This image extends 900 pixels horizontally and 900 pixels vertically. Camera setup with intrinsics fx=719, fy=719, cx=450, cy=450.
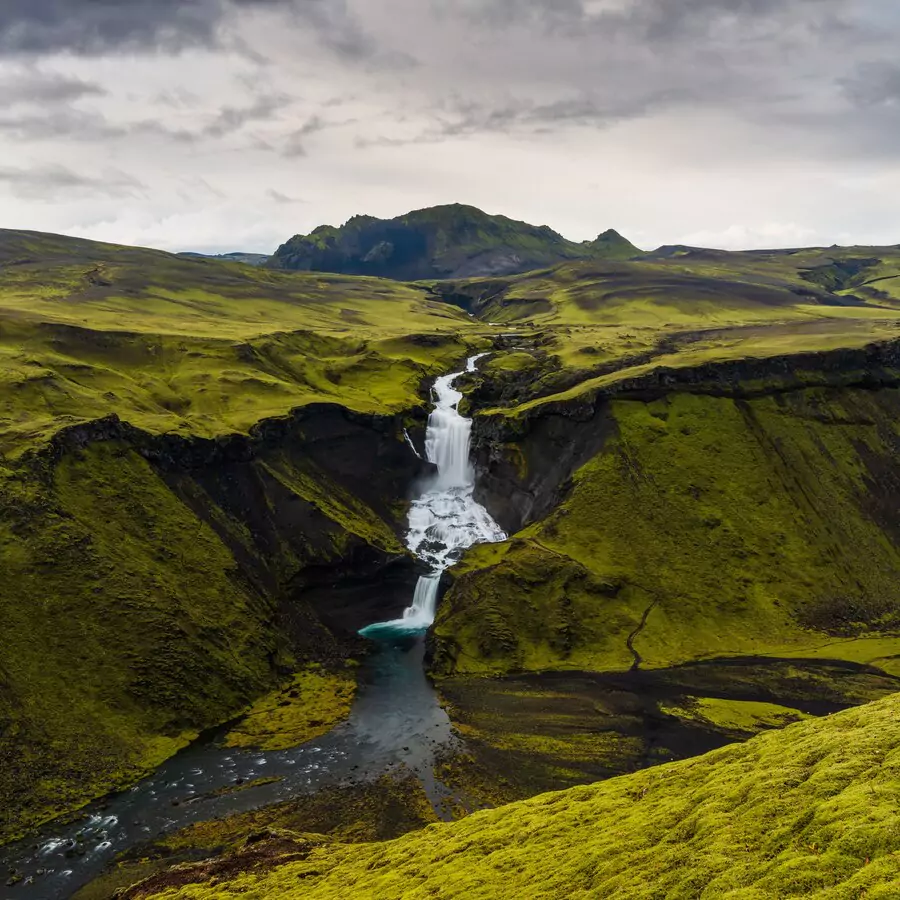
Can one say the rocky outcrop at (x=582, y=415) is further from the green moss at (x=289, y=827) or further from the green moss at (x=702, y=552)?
the green moss at (x=289, y=827)

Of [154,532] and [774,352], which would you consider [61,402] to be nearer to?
[154,532]

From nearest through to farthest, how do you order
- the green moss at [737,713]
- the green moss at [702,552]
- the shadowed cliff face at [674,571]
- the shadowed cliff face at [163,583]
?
1. the shadowed cliff face at [163,583]
2. the green moss at [737,713]
3. the shadowed cliff face at [674,571]
4. the green moss at [702,552]

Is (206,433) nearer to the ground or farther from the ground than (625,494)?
farther from the ground

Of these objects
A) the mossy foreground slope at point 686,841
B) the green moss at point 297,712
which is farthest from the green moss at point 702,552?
the mossy foreground slope at point 686,841

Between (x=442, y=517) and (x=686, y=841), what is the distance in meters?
97.5

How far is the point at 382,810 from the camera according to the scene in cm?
6019

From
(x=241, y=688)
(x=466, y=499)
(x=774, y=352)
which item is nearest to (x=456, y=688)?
(x=241, y=688)

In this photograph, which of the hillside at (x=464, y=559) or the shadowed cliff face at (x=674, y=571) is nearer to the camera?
the hillside at (x=464, y=559)

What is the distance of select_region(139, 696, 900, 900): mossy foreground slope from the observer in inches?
906

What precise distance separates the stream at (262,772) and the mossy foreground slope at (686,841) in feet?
42.9

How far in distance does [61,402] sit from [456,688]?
229 ft

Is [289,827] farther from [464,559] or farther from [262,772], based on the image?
[464,559]

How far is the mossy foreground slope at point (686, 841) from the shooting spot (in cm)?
2302

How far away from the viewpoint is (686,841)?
2844 centimetres
